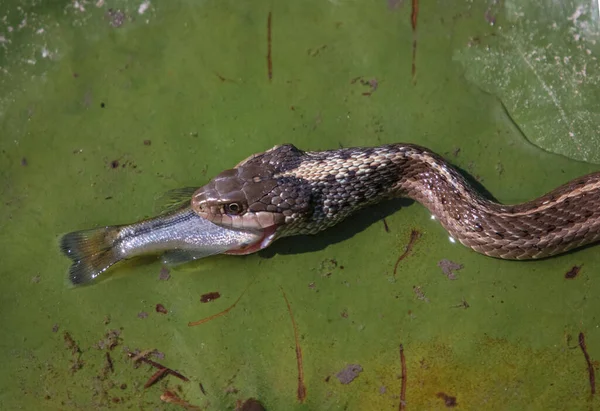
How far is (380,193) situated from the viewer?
19.5 ft

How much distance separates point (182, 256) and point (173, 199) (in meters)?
0.67

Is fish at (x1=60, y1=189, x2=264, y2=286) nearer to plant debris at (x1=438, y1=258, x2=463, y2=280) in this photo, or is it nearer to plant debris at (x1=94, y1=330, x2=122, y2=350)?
plant debris at (x1=94, y1=330, x2=122, y2=350)

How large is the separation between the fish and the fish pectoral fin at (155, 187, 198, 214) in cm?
2

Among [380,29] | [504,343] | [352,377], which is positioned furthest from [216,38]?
[504,343]

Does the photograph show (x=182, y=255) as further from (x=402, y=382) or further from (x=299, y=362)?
(x=402, y=382)

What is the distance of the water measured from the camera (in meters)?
5.90

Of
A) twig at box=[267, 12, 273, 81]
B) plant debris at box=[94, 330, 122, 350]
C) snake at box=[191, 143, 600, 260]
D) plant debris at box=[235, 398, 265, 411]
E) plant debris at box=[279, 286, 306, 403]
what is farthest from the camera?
twig at box=[267, 12, 273, 81]

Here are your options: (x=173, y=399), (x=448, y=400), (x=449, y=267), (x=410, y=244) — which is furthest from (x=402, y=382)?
(x=173, y=399)

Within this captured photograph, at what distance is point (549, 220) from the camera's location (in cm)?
557

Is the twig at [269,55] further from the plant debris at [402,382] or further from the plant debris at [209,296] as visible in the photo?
the plant debris at [402,382]

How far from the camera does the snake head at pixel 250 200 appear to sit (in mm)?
5582

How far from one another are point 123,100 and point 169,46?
85cm

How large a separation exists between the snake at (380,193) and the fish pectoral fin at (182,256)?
1.37 feet

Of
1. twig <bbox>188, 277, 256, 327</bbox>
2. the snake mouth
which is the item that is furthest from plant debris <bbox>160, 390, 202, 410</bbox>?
the snake mouth
